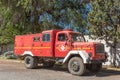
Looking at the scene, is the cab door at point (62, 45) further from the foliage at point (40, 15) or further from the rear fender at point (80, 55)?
the foliage at point (40, 15)

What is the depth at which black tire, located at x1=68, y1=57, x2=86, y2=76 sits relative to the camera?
18703mm

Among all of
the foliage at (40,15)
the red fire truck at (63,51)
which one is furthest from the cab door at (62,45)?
the foliage at (40,15)

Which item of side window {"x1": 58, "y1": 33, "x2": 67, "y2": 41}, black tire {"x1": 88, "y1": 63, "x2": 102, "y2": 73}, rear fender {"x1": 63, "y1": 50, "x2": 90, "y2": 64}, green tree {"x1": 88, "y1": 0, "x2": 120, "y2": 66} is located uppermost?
green tree {"x1": 88, "y1": 0, "x2": 120, "y2": 66}

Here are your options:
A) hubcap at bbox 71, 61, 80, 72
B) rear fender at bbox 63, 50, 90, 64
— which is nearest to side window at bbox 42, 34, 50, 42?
rear fender at bbox 63, 50, 90, 64

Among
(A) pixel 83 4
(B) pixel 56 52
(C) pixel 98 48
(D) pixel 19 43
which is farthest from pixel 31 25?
(C) pixel 98 48

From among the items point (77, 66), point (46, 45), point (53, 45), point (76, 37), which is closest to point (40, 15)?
point (46, 45)

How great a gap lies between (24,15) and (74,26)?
575 cm

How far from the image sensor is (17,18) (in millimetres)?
32062

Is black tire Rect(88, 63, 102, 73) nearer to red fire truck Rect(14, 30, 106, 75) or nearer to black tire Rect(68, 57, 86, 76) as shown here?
red fire truck Rect(14, 30, 106, 75)

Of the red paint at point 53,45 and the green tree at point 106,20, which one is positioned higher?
the green tree at point 106,20

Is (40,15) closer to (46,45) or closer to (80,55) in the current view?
(46,45)

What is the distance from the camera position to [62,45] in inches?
792

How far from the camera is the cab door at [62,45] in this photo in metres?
19.9

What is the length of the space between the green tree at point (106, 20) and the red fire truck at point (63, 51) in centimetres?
213
